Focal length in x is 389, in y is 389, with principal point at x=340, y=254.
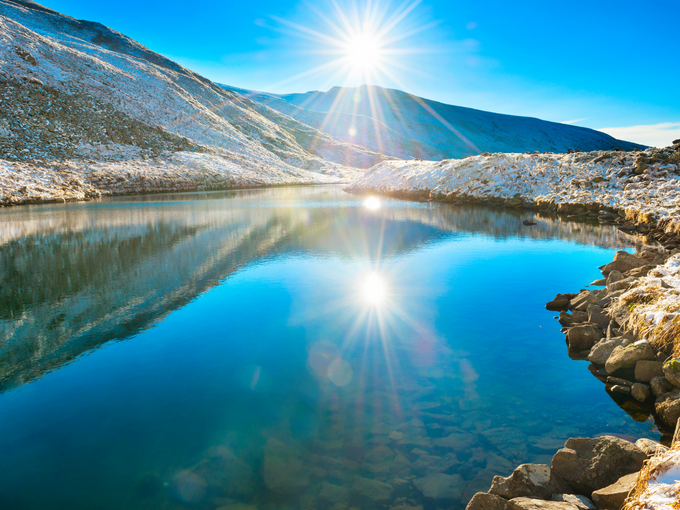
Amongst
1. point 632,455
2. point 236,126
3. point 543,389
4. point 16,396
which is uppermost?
point 236,126

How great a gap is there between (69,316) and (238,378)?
6786 mm

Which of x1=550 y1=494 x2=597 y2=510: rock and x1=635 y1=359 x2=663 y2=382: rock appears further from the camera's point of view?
x1=635 y1=359 x2=663 y2=382: rock

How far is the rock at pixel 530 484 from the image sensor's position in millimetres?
4719

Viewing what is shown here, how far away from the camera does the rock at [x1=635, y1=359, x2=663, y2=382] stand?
7.25 m

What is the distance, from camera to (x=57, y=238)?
22.8m

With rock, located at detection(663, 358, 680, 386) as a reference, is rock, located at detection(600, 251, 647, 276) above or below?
above

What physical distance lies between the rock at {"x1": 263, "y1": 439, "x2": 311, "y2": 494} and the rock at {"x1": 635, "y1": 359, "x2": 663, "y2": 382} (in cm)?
649

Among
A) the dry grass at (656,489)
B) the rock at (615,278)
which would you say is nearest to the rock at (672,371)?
the dry grass at (656,489)

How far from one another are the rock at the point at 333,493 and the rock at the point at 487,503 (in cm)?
158

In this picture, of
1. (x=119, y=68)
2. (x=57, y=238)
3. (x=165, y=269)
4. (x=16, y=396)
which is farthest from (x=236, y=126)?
(x=16, y=396)

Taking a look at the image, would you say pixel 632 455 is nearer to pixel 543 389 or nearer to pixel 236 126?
pixel 543 389

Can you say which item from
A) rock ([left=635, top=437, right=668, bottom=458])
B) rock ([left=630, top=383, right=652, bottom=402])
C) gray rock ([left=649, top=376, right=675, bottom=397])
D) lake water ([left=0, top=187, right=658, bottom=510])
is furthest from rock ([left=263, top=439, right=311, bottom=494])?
gray rock ([left=649, top=376, right=675, bottom=397])

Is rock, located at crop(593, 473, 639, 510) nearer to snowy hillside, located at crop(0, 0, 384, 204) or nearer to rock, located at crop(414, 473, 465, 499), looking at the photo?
rock, located at crop(414, 473, 465, 499)

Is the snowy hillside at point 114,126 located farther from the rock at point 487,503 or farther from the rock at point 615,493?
the rock at point 615,493
